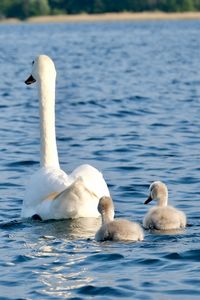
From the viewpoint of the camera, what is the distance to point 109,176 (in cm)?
1482

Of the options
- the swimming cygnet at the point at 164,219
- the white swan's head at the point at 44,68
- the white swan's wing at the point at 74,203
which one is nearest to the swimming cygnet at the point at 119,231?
the swimming cygnet at the point at 164,219

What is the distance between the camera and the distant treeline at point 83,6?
13325 centimetres

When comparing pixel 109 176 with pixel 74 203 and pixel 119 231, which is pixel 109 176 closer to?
pixel 74 203

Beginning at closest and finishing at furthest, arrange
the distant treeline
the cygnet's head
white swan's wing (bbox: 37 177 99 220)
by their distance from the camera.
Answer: the cygnet's head → white swan's wing (bbox: 37 177 99 220) → the distant treeline

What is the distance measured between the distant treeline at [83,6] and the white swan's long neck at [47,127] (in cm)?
11839

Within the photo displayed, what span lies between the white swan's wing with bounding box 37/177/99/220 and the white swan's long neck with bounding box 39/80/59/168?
1052 mm

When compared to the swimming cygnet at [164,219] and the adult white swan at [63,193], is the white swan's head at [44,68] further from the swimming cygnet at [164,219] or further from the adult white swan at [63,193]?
the swimming cygnet at [164,219]

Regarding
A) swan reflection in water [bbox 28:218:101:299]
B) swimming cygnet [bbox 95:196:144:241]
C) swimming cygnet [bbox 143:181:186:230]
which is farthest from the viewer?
swimming cygnet [bbox 143:181:186:230]

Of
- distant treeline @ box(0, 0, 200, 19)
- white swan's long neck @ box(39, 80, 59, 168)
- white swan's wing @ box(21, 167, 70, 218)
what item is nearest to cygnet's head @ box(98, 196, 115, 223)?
white swan's wing @ box(21, 167, 70, 218)

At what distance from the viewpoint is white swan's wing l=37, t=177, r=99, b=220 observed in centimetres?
1087

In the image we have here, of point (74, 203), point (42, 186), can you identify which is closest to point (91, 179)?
point (74, 203)

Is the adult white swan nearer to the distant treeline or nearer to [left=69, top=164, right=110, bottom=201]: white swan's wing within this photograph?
[left=69, top=164, right=110, bottom=201]: white swan's wing

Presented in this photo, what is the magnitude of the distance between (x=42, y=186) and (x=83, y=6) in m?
128

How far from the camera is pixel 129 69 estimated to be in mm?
40781
